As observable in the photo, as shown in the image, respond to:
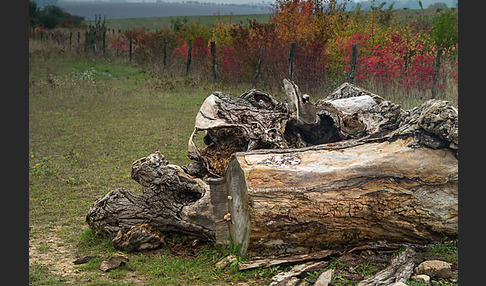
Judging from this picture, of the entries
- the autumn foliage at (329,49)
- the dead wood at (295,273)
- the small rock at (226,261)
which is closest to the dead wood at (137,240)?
the small rock at (226,261)

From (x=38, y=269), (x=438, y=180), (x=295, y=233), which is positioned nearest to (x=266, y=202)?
(x=295, y=233)

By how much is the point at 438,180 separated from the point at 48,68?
20460 mm

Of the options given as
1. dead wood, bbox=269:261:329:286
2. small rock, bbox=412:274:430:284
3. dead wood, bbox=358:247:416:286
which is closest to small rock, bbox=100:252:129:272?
dead wood, bbox=269:261:329:286

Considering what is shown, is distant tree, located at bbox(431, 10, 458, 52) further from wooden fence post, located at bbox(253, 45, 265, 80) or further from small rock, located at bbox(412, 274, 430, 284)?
small rock, located at bbox(412, 274, 430, 284)

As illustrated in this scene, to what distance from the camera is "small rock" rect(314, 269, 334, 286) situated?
13.2 feet

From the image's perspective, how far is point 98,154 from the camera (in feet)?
31.5

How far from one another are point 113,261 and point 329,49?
12069mm

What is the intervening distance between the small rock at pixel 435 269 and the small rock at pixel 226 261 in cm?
172

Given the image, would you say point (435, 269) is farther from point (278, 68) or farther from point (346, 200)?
point (278, 68)

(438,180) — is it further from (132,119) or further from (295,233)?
(132,119)

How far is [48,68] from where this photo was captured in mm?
21516

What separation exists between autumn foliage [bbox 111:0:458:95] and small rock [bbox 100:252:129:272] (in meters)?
10.4

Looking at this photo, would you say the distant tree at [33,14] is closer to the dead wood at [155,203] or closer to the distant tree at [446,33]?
the distant tree at [446,33]

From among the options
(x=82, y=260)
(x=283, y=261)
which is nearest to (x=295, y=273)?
(x=283, y=261)
